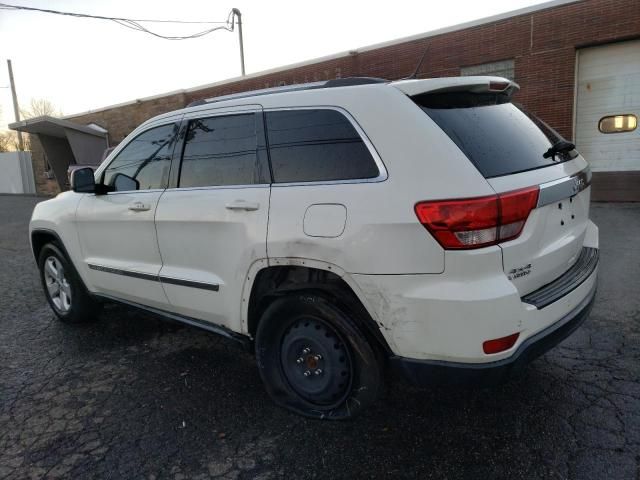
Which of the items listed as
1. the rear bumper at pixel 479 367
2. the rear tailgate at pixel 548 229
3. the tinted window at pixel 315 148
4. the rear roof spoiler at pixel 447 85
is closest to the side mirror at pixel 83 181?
the tinted window at pixel 315 148

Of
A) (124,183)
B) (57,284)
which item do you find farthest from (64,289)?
(124,183)

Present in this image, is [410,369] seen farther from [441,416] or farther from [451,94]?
[451,94]

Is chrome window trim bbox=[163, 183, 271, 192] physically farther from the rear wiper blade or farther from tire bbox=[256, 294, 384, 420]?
the rear wiper blade

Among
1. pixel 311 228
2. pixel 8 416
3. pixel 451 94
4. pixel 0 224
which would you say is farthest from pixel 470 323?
pixel 0 224

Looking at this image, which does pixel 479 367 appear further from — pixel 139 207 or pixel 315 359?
pixel 139 207

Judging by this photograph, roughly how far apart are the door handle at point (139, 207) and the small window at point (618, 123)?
1062 cm

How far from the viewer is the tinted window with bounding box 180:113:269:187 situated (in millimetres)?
2900

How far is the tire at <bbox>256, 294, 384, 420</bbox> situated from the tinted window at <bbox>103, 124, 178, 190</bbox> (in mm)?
1368

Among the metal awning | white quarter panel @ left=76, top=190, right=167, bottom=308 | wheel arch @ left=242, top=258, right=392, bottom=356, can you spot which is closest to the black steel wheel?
wheel arch @ left=242, top=258, right=392, bottom=356

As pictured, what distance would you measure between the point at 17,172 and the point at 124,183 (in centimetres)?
2764

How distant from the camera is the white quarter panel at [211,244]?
2.76 meters

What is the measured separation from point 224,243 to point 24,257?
686 cm

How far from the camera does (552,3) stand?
1058 centimetres

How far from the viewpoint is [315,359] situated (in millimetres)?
2723
